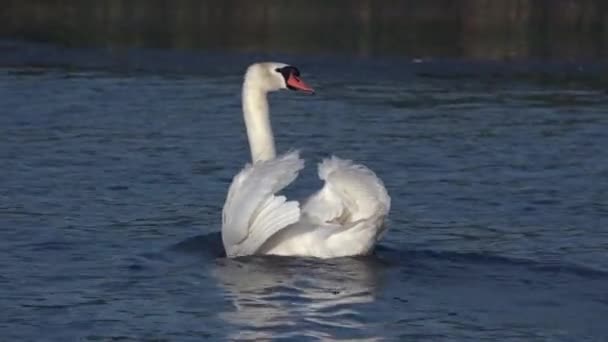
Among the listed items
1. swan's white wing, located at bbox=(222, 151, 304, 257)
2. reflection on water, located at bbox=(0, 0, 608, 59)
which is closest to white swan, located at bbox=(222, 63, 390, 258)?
swan's white wing, located at bbox=(222, 151, 304, 257)

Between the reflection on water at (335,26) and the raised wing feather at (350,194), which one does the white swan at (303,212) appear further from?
the reflection on water at (335,26)

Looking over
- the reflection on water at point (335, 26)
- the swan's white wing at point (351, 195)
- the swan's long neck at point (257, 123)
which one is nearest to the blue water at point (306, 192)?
the swan's white wing at point (351, 195)

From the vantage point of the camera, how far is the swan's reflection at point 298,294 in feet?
32.5

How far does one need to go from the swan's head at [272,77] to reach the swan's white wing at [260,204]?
1268 millimetres

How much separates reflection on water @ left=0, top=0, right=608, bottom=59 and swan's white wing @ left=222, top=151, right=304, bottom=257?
→ 11.4 metres

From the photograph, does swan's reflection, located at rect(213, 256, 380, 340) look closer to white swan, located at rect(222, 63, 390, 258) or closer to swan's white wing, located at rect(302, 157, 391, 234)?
white swan, located at rect(222, 63, 390, 258)

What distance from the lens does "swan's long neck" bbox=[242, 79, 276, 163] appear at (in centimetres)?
1252

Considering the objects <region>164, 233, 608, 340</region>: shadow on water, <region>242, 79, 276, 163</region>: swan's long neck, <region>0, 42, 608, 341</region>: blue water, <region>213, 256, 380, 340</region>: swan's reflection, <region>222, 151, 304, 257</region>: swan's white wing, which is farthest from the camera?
<region>242, 79, 276, 163</region>: swan's long neck

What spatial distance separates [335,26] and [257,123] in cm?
1213

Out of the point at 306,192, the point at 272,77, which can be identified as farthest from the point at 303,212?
the point at 306,192

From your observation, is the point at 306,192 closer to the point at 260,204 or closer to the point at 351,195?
the point at 351,195

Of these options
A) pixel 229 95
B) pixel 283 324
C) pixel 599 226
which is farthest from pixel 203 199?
pixel 229 95

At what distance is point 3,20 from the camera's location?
25.7 meters

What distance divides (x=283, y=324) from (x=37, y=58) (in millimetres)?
13330
